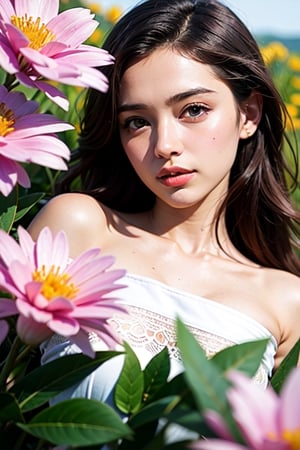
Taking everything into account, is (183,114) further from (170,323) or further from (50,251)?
(50,251)

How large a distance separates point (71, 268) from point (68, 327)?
0.30ft

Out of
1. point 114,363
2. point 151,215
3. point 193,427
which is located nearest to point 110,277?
point 193,427

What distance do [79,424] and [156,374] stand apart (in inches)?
5.6

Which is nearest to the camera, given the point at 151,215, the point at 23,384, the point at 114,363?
the point at 23,384

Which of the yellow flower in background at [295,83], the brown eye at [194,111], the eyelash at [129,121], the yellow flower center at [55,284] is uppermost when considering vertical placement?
the yellow flower center at [55,284]

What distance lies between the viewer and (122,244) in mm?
1681

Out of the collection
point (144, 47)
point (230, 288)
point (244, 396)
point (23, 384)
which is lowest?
point (230, 288)

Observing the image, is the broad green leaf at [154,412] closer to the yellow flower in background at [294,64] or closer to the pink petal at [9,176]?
the pink petal at [9,176]

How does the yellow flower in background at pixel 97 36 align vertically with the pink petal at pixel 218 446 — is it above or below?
below

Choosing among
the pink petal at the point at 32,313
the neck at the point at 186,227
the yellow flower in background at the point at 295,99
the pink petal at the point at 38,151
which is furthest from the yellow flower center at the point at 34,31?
the yellow flower in background at the point at 295,99

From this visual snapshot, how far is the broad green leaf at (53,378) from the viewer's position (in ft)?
2.91

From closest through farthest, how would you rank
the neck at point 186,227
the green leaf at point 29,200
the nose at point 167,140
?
1. the green leaf at point 29,200
2. the nose at point 167,140
3. the neck at point 186,227

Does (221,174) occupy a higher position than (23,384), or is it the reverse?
(23,384)

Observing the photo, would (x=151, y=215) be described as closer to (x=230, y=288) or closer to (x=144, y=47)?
(x=230, y=288)
